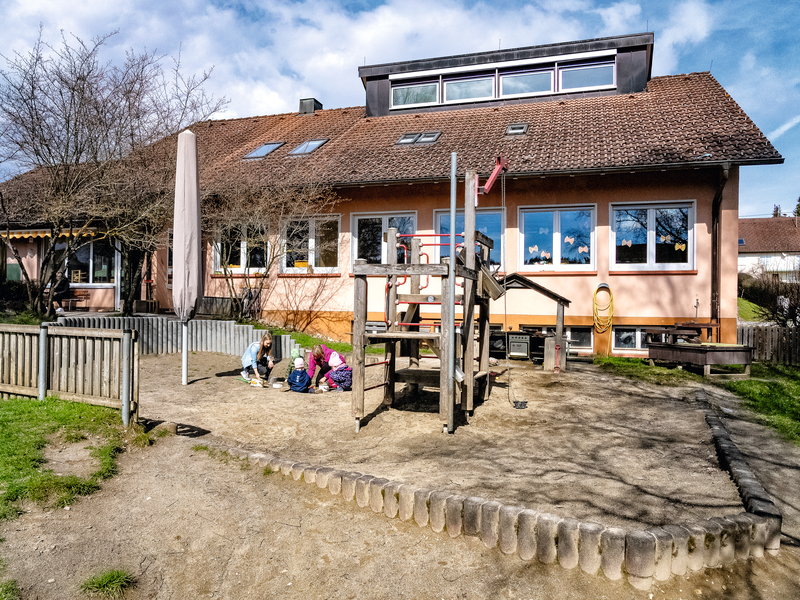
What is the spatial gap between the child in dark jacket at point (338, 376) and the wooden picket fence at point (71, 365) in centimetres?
368

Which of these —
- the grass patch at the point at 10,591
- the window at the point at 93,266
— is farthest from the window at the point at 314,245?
the grass patch at the point at 10,591

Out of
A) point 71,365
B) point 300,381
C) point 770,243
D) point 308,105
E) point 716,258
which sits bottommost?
point 300,381

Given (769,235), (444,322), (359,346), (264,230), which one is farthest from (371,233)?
(769,235)

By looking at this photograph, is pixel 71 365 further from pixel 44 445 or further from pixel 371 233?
pixel 371 233

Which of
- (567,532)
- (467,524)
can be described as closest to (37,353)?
(467,524)

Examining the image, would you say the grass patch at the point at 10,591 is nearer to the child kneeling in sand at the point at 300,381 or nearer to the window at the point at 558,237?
the child kneeling in sand at the point at 300,381

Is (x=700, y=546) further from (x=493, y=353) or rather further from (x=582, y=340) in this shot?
(x=582, y=340)

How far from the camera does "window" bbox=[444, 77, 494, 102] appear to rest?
17422 mm

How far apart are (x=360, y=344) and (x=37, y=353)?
13.2 ft

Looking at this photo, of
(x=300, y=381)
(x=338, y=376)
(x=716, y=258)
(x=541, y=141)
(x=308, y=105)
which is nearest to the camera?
(x=300, y=381)

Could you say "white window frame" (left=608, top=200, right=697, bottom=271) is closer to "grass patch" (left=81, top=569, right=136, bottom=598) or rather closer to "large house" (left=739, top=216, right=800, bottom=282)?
"grass patch" (left=81, top=569, right=136, bottom=598)

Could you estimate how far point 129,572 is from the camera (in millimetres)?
3674

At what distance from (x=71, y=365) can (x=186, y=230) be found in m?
2.86

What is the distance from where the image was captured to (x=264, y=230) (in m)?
14.6
